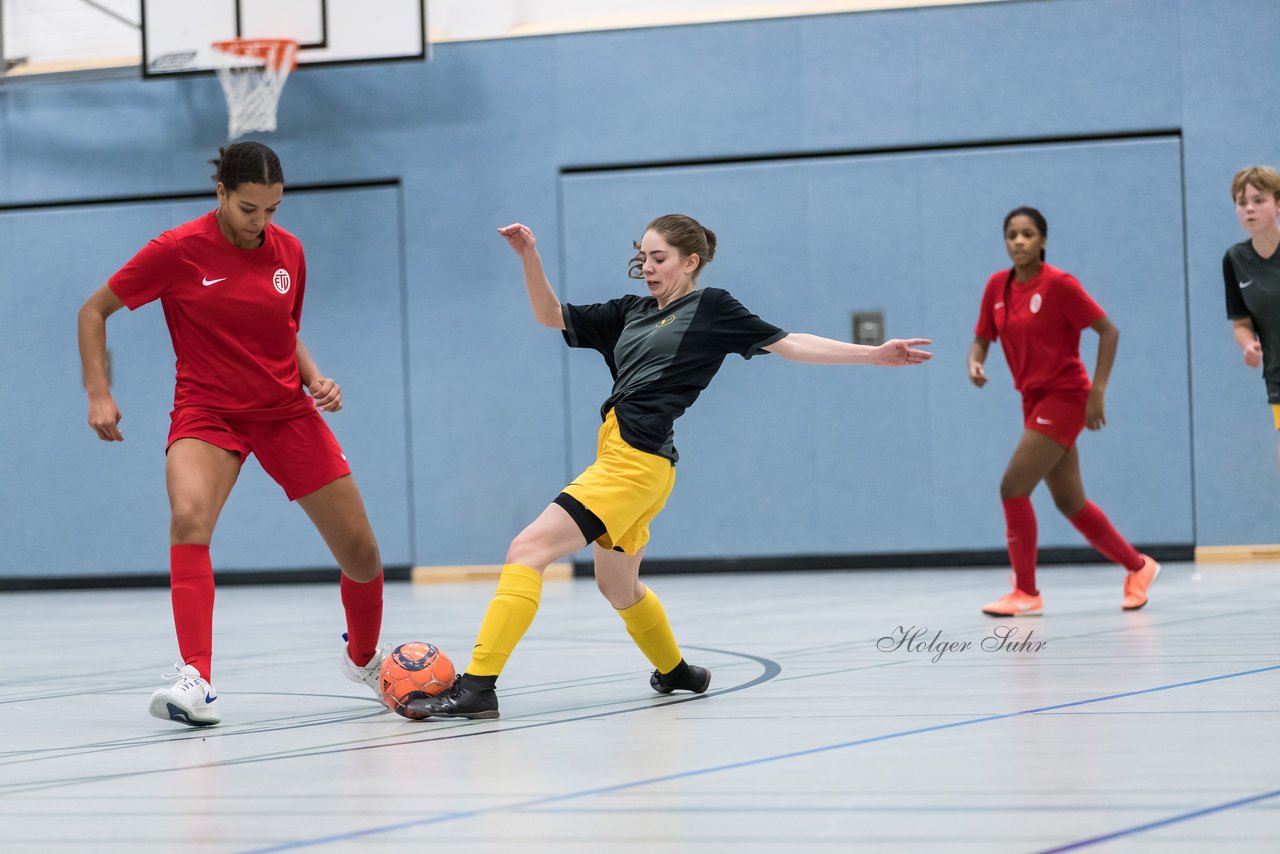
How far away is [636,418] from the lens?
4324 mm

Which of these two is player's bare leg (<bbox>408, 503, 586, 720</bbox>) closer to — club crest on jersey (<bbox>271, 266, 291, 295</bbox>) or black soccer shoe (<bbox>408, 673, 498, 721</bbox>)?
black soccer shoe (<bbox>408, 673, 498, 721</bbox>)

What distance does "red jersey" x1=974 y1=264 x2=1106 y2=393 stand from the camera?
6.84 metres

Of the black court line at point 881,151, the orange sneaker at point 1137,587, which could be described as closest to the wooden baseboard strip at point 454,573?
the black court line at point 881,151

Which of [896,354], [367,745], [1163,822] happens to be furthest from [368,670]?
[1163,822]

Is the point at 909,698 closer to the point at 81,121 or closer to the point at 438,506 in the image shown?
the point at 438,506

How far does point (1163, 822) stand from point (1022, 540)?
4388 millimetres

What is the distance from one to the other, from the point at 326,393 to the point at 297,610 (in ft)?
15.3

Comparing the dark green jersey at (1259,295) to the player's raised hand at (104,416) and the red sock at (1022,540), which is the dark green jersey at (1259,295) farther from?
the player's raised hand at (104,416)

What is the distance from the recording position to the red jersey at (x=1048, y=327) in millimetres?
6840

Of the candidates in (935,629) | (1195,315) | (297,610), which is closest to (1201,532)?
(1195,315)

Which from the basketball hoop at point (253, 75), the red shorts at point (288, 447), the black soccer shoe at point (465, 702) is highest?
the basketball hoop at point (253, 75)

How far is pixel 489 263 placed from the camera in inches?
440

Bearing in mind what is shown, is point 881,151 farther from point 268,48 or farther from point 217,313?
point 217,313

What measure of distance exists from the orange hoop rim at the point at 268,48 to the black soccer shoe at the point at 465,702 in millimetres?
7464
